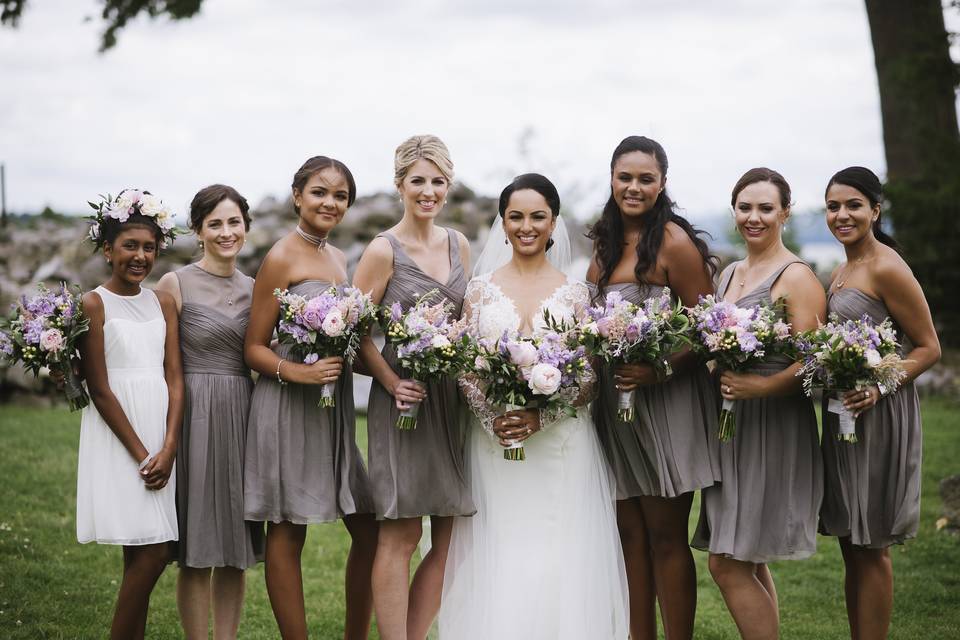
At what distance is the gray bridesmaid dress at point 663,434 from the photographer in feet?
16.9

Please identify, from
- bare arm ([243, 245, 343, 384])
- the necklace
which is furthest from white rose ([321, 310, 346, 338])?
the necklace

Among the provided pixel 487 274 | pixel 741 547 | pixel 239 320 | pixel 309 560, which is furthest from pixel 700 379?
pixel 309 560

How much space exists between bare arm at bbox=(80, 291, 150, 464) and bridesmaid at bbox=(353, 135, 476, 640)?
128cm

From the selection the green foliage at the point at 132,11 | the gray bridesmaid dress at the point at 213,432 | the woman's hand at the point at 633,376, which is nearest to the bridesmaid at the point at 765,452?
the woman's hand at the point at 633,376

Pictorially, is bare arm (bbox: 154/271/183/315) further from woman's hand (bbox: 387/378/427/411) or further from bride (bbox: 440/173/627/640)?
bride (bbox: 440/173/627/640)

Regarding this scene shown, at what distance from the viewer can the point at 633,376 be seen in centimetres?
499

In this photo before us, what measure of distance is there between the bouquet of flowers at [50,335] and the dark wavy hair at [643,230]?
9.38ft

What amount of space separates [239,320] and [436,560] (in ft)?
5.85

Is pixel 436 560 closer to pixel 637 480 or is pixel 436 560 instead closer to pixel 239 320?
pixel 637 480

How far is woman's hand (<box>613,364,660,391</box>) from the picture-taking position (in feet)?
16.4

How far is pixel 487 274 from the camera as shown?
17.8 feet

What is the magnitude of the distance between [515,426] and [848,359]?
1.71 m

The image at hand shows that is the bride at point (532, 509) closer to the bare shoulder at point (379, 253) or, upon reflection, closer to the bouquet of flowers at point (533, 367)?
the bouquet of flowers at point (533, 367)

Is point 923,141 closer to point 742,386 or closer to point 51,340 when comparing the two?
point 742,386
